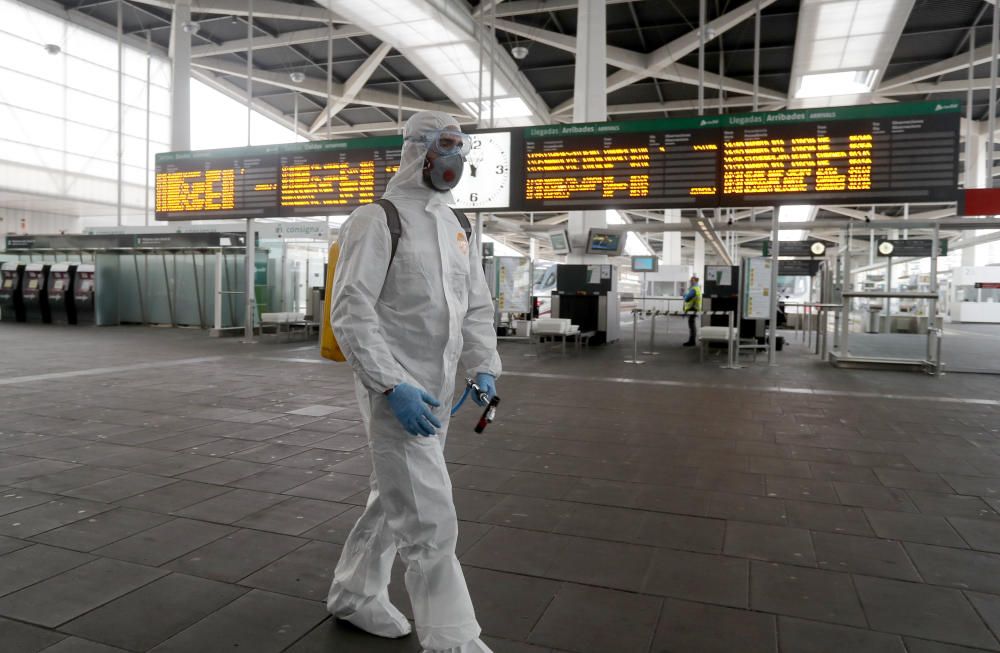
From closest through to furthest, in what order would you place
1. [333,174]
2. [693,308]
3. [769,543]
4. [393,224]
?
[393,224] < [769,543] < [333,174] < [693,308]

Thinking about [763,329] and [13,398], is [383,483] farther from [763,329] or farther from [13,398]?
[763,329]

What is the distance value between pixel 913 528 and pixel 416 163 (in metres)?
3.24

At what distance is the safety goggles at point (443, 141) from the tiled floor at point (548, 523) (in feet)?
5.67

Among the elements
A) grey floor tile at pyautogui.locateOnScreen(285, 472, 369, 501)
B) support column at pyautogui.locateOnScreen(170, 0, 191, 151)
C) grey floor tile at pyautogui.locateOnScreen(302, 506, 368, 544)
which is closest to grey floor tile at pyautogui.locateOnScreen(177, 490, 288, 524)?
grey floor tile at pyautogui.locateOnScreen(285, 472, 369, 501)

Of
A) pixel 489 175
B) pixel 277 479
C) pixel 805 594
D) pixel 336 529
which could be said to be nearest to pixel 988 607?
pixel 805 594

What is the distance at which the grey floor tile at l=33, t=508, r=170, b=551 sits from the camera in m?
3.08

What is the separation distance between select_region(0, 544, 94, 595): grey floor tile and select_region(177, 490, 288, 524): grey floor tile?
0.63 metres

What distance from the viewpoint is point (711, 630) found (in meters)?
2.36

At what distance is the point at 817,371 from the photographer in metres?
10.9

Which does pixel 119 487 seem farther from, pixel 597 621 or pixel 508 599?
pixel 597 621

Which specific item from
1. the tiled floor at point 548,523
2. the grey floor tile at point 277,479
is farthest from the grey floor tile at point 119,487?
the grey floor tile at point 277,479

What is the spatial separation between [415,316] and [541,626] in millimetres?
1235

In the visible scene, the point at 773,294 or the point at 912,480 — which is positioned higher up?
the point at 773,294

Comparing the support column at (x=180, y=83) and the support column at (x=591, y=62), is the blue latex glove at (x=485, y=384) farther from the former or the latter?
the support column at (x=180, y=83)
